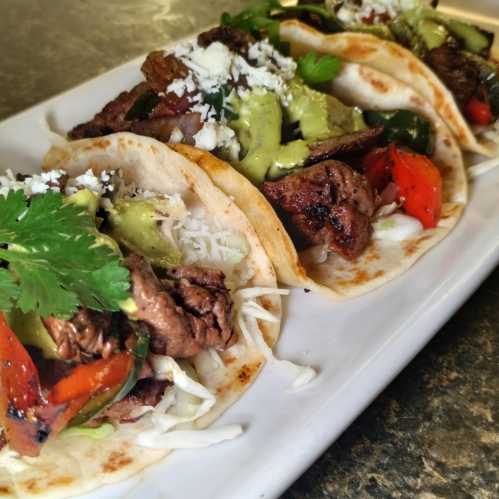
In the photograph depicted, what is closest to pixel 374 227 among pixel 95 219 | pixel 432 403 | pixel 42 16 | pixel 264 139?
pixel 264 139

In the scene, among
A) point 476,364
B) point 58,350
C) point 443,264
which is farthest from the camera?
point 443,264

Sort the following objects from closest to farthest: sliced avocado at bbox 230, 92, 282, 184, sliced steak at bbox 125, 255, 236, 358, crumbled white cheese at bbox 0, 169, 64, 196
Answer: sliced steak at bbox 125, 255, 236, 358
crumbled white cheese at bbox 0, 169, 64, 196
sliced avocado at bbox 230, 92, 282, 184

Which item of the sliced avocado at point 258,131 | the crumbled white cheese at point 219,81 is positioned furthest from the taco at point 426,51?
the sliced avocado at point 258,131

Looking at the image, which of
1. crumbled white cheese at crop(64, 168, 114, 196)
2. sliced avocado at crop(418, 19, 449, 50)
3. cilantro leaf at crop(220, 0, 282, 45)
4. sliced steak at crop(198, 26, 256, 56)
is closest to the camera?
crumbled white cheese at crop(64, 168, 114, 196)

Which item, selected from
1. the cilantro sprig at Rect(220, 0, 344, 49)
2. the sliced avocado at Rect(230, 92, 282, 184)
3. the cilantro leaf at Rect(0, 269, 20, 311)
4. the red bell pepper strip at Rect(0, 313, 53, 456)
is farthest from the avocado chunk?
the red bell pepper strip at Rect(0, 313, 53, 456)

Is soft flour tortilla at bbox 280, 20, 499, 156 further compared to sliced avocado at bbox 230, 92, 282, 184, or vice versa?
soft flour tortilla at bbox 280, 20, 499, 156

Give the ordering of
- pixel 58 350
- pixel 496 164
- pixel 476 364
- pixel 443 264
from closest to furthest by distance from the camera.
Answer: pixel 58 350
pixel 476 364
pixel 443 264
pixel 496 164

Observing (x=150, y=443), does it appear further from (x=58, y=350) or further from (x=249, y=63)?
(x=249, y=63)

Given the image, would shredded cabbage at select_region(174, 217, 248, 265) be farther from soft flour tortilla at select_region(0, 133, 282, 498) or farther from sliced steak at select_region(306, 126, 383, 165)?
sliced steak at select_region(306, 126, 383, 165)
